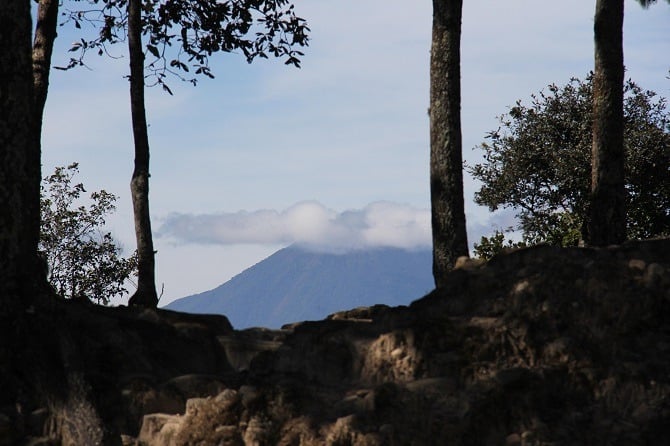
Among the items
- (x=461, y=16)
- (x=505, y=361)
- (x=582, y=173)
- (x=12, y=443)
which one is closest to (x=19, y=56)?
(x=12, y=443)

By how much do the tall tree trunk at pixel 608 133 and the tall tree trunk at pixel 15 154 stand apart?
1041 centimetres

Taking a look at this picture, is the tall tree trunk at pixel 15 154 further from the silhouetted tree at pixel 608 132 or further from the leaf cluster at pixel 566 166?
the leaf cluster at pixel 566 166

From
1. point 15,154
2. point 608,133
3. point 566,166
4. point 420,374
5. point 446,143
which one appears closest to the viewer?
point 420,374

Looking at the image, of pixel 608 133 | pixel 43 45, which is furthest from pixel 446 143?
pixel 43 45

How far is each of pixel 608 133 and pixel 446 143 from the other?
3.18m

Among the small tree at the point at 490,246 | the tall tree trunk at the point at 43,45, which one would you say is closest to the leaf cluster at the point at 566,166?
the small tree at the point at 490,246

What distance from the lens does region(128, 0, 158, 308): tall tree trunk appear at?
783 inches

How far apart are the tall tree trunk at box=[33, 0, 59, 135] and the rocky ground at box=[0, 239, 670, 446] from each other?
18.1ft

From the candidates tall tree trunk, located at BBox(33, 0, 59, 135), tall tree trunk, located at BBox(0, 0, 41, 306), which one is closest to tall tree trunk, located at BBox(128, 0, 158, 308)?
tall tree trunk, located at BBox(33, 0, 59, 135)

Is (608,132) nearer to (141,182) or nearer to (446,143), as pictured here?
(446,143)

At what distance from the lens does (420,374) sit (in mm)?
10711

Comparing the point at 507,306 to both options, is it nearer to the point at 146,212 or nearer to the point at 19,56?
the point at 19,56

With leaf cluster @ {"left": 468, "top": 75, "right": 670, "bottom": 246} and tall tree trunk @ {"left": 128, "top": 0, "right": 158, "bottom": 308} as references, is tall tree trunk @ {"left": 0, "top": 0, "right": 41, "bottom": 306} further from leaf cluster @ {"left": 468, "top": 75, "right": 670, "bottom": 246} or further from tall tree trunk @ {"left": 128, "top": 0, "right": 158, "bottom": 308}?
leaf cluster @ {"left": 468, "top": 75, "right": 670, "bottom": 246}

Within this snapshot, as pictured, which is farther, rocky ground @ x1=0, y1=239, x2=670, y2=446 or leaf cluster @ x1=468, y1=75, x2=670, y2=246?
leaf cluster @ x1=468, y1=75, x2=670, y2=246
